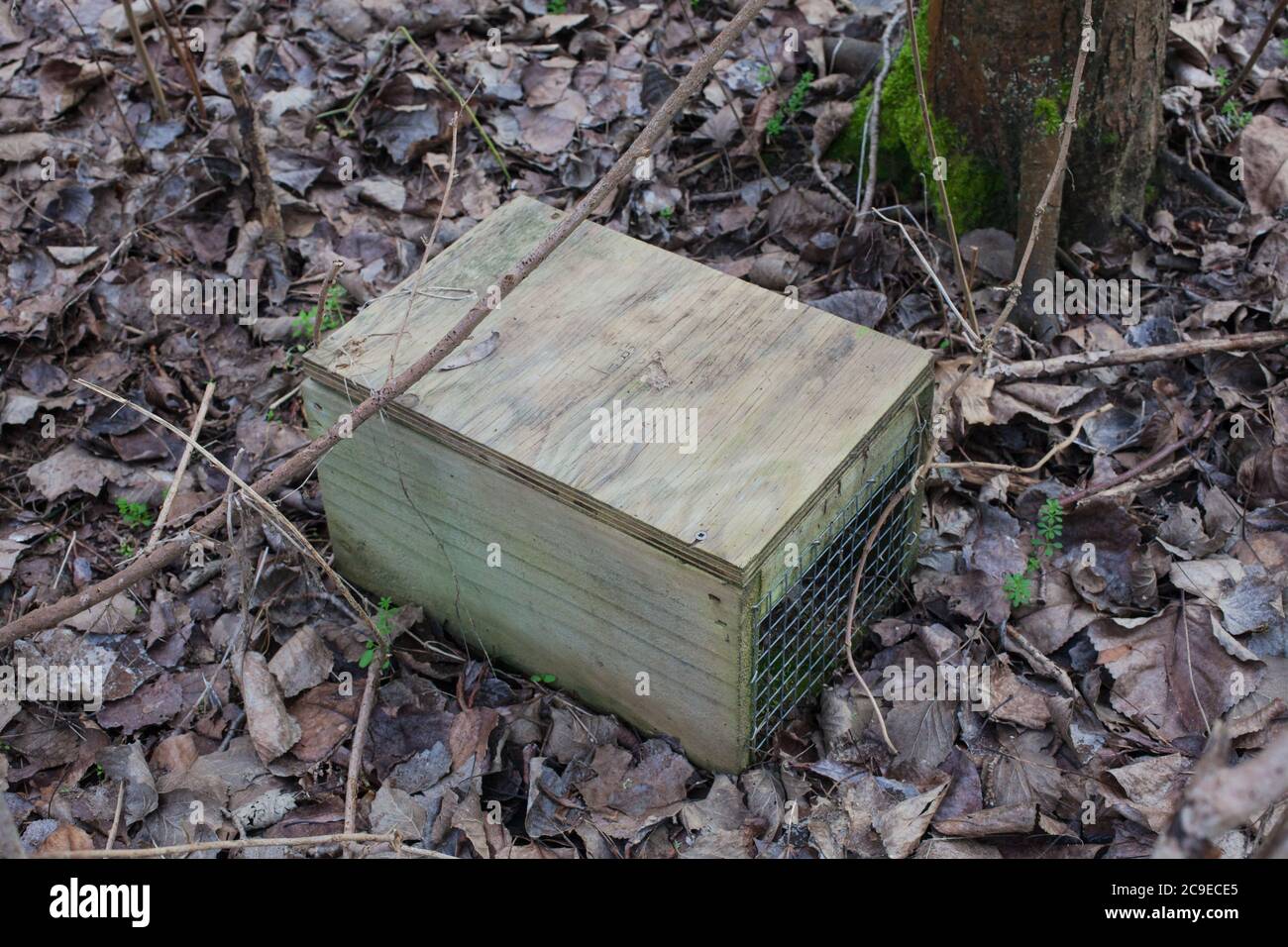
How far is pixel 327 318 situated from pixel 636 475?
1.85 meters

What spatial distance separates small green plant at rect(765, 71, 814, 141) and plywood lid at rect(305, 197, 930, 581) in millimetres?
1412

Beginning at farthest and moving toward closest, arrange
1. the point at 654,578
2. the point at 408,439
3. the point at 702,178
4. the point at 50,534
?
the point at 702,178 < the point at 50,534 < the point at 408,439 < the point at 654,578

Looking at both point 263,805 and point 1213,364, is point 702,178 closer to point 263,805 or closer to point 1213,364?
point 1213,364

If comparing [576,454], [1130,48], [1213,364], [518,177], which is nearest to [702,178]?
[518,177]

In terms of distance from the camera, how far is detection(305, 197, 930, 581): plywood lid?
2846mm

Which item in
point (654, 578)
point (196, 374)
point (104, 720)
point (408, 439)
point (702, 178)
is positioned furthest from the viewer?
point (702, 178)

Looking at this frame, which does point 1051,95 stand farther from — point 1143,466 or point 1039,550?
point 1039,550

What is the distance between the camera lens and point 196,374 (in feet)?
14.0

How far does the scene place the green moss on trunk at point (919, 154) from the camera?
4.21m

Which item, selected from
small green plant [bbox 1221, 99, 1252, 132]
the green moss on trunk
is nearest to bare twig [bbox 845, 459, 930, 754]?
the green moss on trunk

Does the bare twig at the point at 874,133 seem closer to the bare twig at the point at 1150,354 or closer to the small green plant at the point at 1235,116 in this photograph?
the bare twig at the point at 1150,354

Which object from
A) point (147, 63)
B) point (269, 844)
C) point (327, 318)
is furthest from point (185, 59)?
point (269, 844)

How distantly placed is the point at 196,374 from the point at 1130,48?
10.1 feet

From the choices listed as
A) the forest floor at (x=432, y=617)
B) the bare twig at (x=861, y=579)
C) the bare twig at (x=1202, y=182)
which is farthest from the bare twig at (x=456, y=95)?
the bare twig at (x=1202, y=182)
